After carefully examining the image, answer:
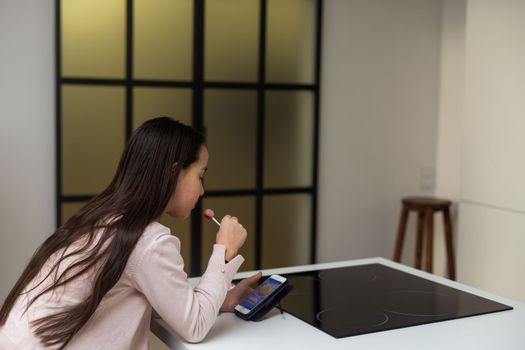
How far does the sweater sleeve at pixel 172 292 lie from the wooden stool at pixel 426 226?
2777 millimetres

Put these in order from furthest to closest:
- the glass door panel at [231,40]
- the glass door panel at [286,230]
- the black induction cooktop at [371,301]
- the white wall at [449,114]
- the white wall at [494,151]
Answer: the white wall at [449,114]
the glass door panel at [286,230]
the glass door panel at [231,40]
the white wall at [494,151]
the black induction cooktop at [371,301]

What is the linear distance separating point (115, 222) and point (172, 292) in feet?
0.71

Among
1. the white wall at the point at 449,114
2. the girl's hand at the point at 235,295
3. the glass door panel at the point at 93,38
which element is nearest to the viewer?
the girl's hand at the point at 235,295

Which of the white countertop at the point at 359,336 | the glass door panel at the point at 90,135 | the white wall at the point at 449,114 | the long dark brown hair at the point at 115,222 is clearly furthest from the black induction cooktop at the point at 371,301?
the white wall at the point at 449,114

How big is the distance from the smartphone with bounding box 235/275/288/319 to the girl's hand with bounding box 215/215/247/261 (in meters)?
0.13

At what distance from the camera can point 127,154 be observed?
1961 mm

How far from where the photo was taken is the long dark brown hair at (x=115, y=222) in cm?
180

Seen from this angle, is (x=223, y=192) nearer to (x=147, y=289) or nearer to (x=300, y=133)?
(x=300, y=133)

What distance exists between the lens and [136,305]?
6.21 ft

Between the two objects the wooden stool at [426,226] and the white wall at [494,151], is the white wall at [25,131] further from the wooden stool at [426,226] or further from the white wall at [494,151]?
the white wall at [494,151]

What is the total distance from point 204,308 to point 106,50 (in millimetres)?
2324

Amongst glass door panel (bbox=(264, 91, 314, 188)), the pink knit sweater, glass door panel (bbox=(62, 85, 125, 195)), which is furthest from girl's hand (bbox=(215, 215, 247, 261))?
glass door panel (bbox=(264, 91, 314, 188))

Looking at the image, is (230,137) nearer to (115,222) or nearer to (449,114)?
(449,114)

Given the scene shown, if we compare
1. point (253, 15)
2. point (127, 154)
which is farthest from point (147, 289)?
point (253, 15)
